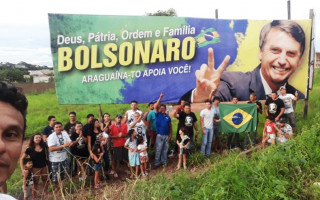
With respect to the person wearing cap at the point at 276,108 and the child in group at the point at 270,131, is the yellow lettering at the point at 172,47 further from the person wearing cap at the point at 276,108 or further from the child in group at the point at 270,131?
the child in group at the point at 270,131

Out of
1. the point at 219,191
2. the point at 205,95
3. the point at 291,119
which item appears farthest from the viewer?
the point at 205,95

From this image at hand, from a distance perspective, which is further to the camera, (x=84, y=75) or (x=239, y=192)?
(x=84, y=75)

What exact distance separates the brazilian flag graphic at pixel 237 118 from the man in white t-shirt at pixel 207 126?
0.58 meters

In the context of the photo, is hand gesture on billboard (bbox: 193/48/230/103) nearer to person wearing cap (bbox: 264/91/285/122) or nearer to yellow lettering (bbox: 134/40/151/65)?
yellow lettering (bbox: 134/40/151/65)

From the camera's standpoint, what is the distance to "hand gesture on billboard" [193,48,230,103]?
718 centimetres

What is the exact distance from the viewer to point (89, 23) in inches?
252

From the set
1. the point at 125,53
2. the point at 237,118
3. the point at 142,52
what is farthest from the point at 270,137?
the point at 125,53

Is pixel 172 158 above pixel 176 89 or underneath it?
underneath

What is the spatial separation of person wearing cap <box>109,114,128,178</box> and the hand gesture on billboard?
7.57 ft

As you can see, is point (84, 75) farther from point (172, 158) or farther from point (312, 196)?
point (312, 196)

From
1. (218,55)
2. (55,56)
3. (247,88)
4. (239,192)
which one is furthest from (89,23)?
(239,192)

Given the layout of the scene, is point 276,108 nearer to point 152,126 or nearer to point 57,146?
point 152,126

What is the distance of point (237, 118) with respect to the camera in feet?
22.1

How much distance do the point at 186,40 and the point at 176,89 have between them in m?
1.27
